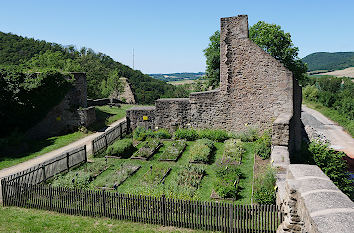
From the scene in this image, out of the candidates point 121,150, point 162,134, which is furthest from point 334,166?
point 121,150

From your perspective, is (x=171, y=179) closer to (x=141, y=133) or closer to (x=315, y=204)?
(x=141, y=133)

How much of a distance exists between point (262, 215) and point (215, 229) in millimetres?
1470

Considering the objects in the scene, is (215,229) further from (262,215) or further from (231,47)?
(231,47)

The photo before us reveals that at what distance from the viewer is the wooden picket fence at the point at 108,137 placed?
53.1ft

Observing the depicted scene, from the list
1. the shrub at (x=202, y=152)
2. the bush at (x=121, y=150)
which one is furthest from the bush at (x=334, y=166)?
the bush at (x=121, y=150)

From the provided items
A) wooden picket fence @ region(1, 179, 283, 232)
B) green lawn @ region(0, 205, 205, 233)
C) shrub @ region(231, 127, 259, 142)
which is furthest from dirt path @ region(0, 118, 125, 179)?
shrub @ region(231, 127, 259, 142)

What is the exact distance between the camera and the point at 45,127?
867 inches

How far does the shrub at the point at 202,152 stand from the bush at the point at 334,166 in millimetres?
4789

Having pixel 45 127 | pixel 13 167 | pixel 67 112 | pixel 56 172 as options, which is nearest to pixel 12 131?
pixel 45 127

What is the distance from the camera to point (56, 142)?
19703mm

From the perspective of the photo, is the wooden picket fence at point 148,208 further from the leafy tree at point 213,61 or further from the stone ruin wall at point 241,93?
the leafy tree at point 213,61

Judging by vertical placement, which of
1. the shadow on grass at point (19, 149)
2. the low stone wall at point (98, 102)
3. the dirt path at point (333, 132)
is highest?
the low stone wall at point (98, 102)

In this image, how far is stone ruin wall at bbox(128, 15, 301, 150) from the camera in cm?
1623

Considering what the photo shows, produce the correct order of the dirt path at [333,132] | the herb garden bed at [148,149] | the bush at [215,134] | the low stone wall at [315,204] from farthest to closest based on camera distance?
1. the dirt path at [333,132]
2. the bush at [215,134]
3. the herb garden bed at [148,149]
4. the low stone wall at [315,204]
